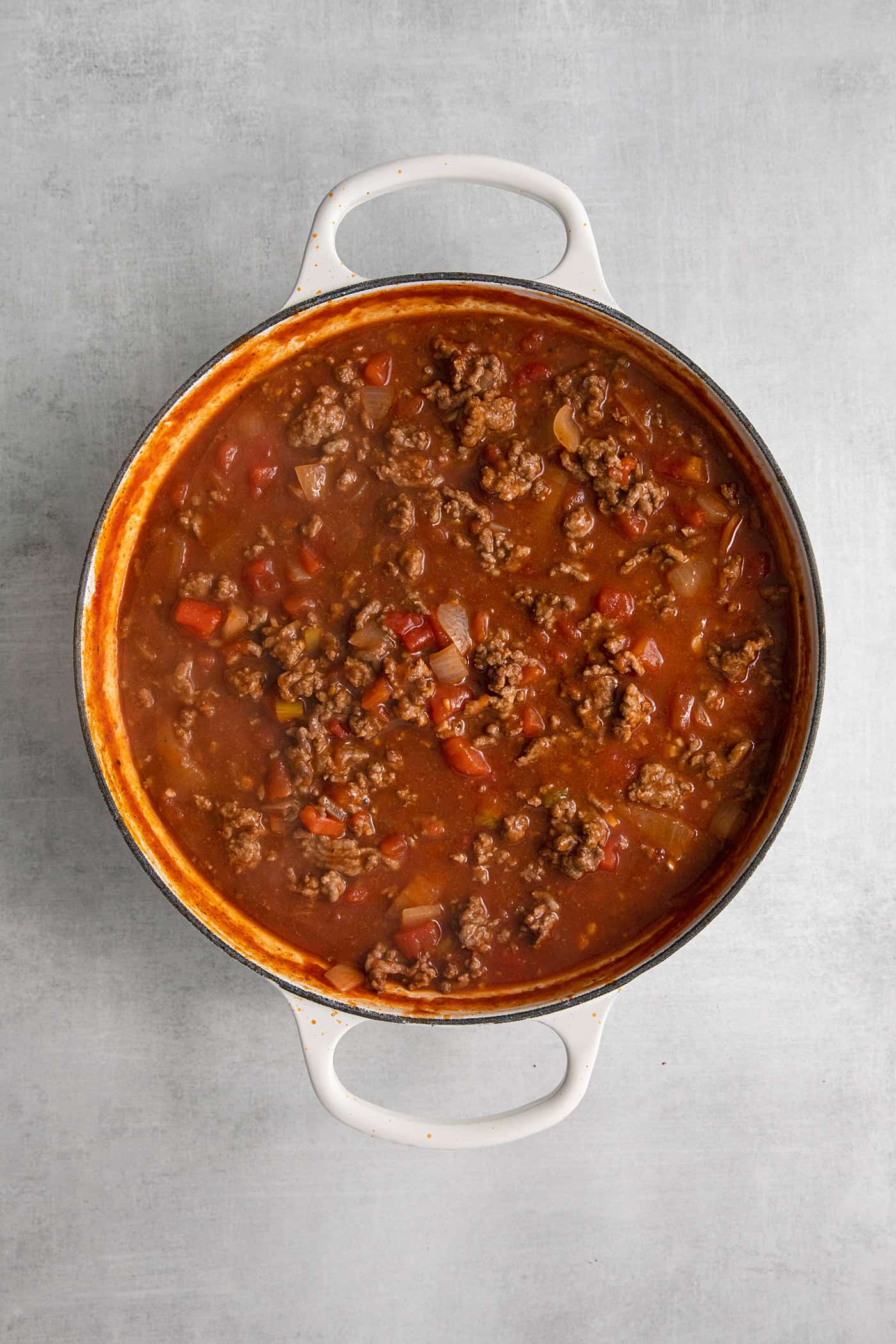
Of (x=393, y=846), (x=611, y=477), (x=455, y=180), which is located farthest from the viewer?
(x=393, y=846)

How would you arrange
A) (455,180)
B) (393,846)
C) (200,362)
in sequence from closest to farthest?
(455,180), (393,846), (200,362)

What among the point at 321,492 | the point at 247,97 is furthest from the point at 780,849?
the point at 247,97

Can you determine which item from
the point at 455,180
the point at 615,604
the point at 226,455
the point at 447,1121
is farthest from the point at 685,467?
the point at 447,1121

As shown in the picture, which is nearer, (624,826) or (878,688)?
(624,826)

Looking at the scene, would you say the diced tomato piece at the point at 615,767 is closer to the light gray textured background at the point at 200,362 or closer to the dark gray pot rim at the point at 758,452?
the dark gray pot rim at the point at 758,452

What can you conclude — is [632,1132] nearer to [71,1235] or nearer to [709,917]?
[709,917]

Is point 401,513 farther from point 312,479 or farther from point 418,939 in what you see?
point 418,939

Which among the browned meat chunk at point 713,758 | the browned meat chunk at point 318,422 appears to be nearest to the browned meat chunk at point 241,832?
the browned meat chunk at point 318,422

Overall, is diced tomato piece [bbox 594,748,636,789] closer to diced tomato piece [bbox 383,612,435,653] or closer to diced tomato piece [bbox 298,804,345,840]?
diced tomato piece [bbox 383,612,435,653]
